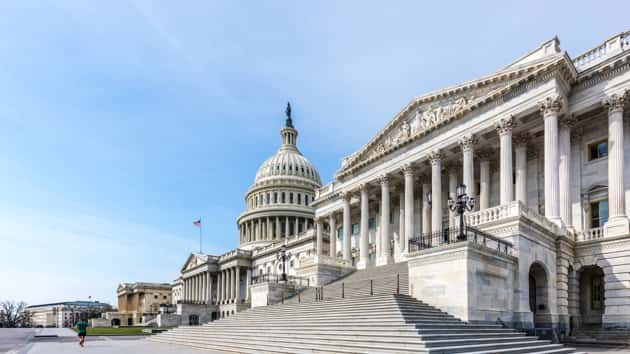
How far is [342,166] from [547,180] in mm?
26112

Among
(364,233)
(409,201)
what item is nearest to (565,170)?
(409,201)

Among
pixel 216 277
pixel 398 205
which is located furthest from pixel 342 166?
pixel 216 277

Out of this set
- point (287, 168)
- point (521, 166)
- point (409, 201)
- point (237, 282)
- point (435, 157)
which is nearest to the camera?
point (521, 166)

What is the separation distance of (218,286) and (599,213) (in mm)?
89547

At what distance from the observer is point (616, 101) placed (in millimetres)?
31359

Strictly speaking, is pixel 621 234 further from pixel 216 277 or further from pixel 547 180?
pixel 216 277

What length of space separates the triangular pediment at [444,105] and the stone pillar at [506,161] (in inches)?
91.1

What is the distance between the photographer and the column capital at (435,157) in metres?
41.3

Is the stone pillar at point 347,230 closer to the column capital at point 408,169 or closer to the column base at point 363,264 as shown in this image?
the column base at point 363,264

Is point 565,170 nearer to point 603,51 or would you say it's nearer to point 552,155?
point 552,155

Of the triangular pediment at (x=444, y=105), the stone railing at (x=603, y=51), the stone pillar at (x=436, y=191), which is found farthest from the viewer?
the stone pillar at (x=436, y=191)

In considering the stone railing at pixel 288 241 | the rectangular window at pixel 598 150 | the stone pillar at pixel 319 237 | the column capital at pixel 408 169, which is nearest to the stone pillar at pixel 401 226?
the column capital at pixel 408 169

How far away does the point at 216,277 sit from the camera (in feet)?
369

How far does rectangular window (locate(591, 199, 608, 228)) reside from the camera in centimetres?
3303
